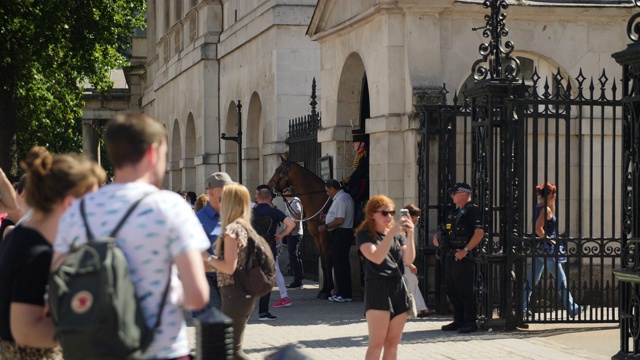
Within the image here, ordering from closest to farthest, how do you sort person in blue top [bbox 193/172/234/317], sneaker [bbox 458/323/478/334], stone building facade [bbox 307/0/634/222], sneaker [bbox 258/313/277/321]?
person in blue top [bbox 193/172/234/317], sneaker [bbox 458/323/478/334], sneaker [bbox 258/313/277/321], stone building facade [bbox 307/0/634/222]

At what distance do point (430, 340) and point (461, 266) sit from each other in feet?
4.31

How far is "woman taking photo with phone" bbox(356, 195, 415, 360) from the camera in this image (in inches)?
369

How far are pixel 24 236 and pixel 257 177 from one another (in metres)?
22.9

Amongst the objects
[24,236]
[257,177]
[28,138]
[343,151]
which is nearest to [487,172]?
[343,151]

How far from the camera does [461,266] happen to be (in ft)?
46.3

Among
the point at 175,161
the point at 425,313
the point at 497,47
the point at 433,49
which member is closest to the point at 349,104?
the point at 433,49

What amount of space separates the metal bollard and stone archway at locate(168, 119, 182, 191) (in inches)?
1309

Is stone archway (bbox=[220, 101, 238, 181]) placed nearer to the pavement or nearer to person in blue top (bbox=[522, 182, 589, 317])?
Result: the pavement

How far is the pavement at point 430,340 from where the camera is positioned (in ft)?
39.3

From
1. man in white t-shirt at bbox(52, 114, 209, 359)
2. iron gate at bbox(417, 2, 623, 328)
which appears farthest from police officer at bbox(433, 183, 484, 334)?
man in white t-shirt at bbox(52, 114, 209, 359)

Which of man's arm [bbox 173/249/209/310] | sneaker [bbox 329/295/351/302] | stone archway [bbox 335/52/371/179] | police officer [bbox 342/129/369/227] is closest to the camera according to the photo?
man's arm [bbox 173/249/209/310]

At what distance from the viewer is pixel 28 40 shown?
3092cm

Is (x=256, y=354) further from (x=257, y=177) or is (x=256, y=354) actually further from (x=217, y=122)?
(x=217, y=122)

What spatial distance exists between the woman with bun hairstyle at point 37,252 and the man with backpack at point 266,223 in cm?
984
